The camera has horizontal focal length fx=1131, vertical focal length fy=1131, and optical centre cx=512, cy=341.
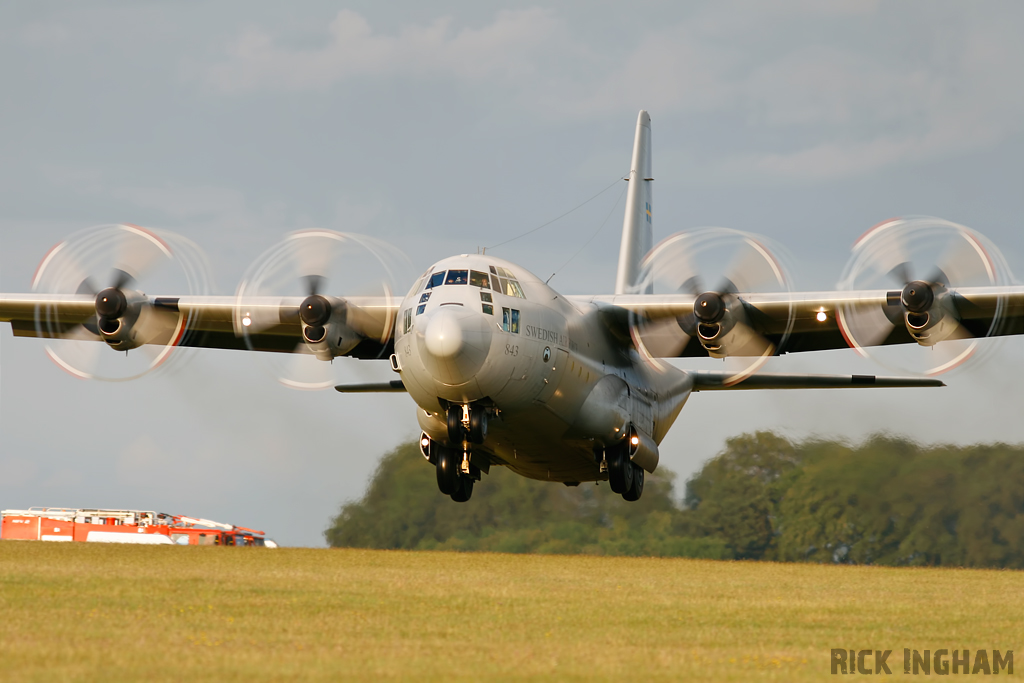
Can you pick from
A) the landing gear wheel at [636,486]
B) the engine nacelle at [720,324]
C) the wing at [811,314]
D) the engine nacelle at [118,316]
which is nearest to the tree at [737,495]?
the landing gear wheel at [636,486]

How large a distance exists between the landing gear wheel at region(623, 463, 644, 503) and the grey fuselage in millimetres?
270

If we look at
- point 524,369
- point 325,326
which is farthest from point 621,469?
point 325,326

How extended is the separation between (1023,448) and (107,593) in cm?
1922

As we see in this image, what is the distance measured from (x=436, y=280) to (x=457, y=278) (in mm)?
379

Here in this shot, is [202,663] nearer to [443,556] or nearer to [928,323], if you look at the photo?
[443,556]

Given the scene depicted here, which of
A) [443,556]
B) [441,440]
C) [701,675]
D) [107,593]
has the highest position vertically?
[441,440]

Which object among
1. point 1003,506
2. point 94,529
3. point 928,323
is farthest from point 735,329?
point 94,529

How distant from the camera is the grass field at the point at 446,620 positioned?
796 centimetres

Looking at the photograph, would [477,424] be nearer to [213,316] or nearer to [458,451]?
[458,451]

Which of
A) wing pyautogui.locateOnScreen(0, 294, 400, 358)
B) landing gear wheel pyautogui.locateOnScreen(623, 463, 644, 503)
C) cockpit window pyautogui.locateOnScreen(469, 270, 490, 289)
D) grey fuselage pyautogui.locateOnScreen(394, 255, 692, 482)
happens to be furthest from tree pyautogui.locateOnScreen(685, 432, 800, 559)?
cockpit window pyautogui.locateOnScreen(469, 270, 490, 289)

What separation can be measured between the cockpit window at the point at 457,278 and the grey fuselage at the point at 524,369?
2 cm

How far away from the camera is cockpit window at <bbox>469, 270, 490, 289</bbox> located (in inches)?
725

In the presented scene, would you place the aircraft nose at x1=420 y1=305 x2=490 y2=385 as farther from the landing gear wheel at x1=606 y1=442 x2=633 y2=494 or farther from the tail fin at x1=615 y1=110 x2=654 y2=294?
the tail fin at x1=615 y1=110 x2=654 y2=294

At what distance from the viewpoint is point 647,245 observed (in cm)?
3019
